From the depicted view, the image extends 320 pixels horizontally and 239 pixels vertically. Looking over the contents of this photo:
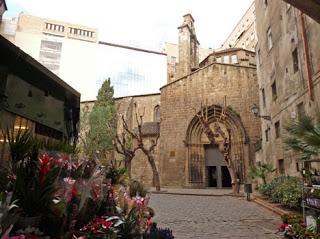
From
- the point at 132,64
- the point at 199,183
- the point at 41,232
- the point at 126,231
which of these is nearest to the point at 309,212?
the point at 126,231

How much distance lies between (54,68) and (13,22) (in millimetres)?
10543

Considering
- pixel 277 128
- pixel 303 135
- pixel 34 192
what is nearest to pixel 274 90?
pixel 277 128

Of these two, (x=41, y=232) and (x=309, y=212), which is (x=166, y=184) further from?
(x=41, y=232)

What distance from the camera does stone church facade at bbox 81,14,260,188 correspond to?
2627cm

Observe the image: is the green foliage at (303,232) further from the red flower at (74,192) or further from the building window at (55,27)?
Result: the building window at (55,27)

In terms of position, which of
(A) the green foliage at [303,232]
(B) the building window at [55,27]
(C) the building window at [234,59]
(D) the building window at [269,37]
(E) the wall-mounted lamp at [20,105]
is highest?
(B) the building window at [55,27]

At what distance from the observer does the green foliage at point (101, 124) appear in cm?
3300

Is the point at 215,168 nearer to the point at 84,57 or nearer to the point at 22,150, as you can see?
the point at 22,150

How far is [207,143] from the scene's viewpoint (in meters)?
27.6

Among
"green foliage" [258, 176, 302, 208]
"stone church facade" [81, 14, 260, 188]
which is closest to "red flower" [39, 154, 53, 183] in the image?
"green foliage" [258, 176, 302, 208]

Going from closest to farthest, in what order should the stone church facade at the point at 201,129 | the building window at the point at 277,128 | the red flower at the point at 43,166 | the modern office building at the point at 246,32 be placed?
the red flower at the point at 43,166, the building window at the point at 277,128, the stone church facade at the point at 201,129, the modern office building at the point at 246,32

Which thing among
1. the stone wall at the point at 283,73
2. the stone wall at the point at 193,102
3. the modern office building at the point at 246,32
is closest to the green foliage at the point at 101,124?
the stone wall at the point at 193,102

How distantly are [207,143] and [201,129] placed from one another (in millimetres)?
1484

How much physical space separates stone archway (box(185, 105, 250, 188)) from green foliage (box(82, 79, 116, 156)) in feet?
31.5
